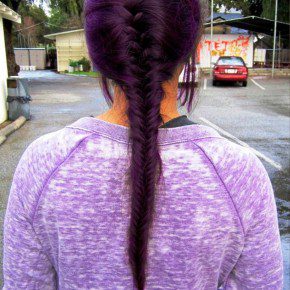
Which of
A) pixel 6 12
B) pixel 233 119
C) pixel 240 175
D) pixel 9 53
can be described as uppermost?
pixel 6 12

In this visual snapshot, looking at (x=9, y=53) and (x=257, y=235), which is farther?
(x=9, y=53)

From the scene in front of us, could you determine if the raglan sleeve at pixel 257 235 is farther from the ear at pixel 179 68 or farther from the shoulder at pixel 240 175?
the ear at pixel 179 68

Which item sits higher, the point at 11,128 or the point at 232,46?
the point at 232,46

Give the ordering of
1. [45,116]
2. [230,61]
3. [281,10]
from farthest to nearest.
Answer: [281,10], [230,61], [45,116]

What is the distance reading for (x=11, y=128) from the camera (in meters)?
10.0

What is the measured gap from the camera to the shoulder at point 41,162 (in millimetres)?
978

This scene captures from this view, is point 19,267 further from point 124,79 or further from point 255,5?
point 255,5

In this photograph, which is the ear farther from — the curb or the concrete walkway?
the curb

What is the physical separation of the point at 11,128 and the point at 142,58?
31.4 feet

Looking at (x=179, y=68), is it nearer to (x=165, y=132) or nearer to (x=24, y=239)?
(x=165, y=132)

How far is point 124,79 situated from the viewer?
970mm

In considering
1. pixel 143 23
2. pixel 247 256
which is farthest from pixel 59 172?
pixel 247 256

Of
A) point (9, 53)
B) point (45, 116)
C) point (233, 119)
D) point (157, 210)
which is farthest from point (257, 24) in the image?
point (157, 210)

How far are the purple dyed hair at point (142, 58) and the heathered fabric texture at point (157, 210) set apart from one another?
0.09ft
